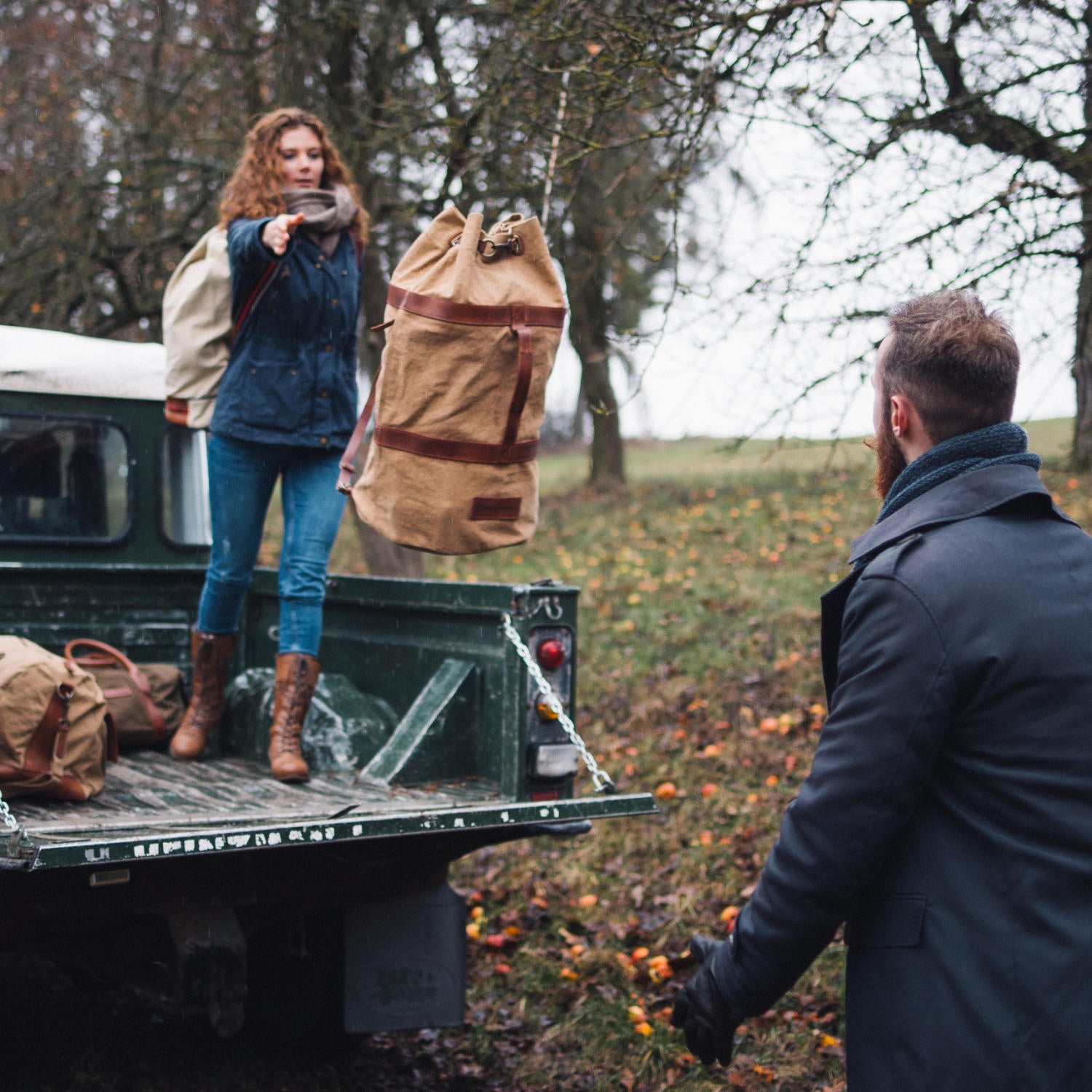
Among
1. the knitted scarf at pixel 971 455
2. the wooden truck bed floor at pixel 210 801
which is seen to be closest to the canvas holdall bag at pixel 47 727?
the wooden truck bed floor at pixel 210 801

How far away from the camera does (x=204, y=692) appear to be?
14.3ft

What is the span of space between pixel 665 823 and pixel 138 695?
2.84 meters

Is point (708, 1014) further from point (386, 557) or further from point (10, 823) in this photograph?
point (386, 557)

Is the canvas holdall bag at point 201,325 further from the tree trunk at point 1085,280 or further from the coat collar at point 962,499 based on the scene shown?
the tree trunk at point 1085,280

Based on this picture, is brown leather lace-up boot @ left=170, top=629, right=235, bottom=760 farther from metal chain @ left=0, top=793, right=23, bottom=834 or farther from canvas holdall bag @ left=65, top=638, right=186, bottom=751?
metal chain @ left=0, top=793, right=23, bottom=834

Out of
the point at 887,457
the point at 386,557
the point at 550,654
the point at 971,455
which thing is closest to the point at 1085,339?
the point at 550,654

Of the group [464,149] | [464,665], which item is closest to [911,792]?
[464,665]

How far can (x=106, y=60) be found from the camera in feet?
40.9

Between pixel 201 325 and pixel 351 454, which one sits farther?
pixel 201 325

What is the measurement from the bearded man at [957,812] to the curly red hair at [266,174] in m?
2.64

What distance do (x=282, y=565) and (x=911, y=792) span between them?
8.55 ft

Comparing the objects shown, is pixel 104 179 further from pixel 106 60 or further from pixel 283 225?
pixel 283 225

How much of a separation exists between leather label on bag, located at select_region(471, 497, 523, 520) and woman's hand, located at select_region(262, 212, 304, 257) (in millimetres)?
1038

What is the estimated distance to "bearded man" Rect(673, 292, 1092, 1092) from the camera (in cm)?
176
